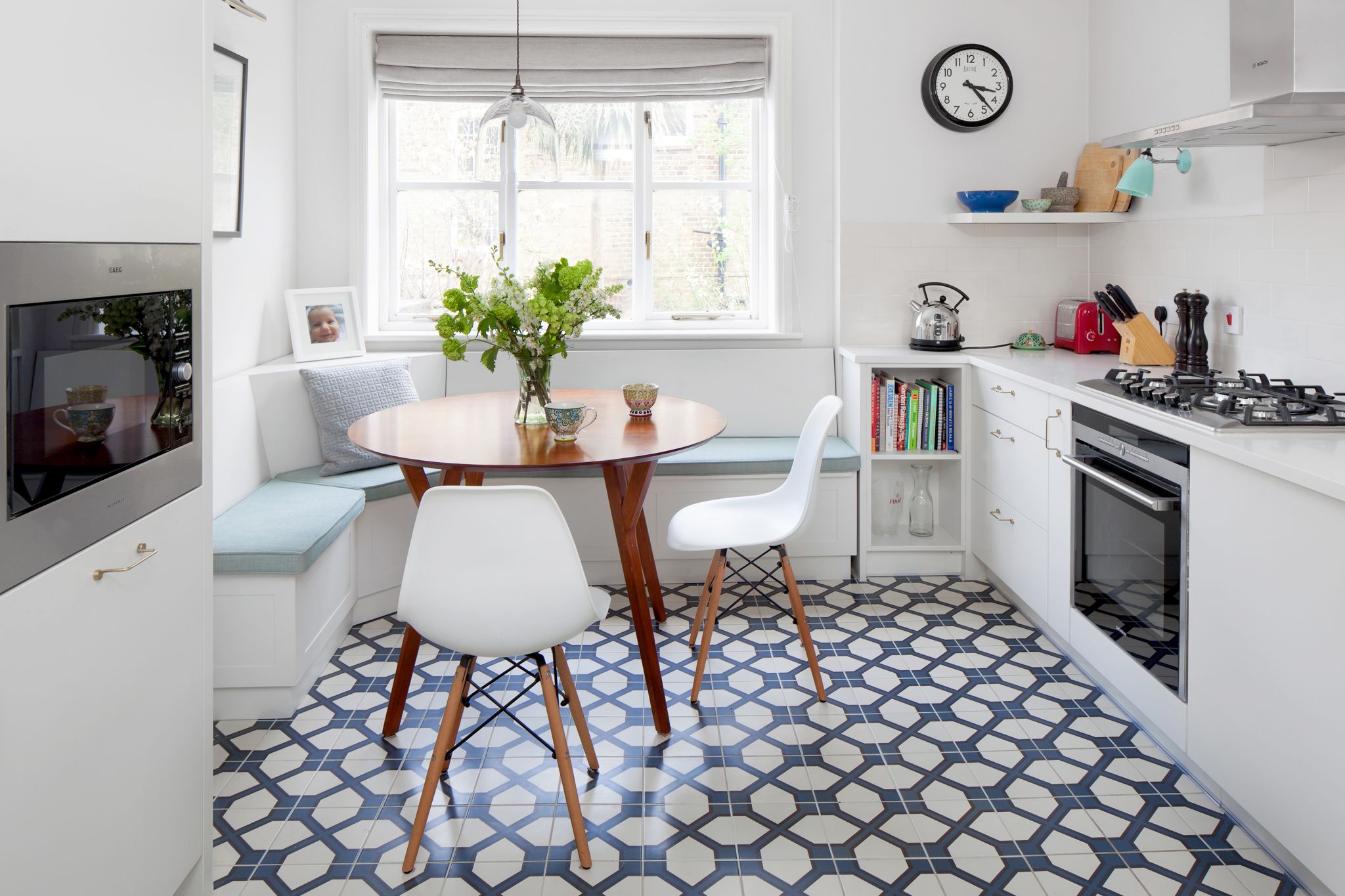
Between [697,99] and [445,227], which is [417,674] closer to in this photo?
[445,227]

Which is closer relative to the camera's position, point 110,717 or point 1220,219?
point 110,717

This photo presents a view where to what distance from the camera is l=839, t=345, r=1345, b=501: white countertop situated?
6.85 ft

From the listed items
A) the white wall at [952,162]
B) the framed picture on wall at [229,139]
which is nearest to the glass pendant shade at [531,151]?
the framed picture on wall at [229,139]

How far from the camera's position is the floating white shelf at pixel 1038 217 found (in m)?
4.28

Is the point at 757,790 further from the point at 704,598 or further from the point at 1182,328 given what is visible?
the point at 1182,328

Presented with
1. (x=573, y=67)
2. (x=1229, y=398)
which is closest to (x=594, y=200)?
(x=573, y=67)

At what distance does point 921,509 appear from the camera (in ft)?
14.8

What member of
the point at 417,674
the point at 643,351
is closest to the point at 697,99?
the point at 643,351

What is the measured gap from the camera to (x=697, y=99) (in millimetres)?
4719

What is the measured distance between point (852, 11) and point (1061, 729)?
3157 millimetres

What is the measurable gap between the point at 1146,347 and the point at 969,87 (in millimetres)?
1457

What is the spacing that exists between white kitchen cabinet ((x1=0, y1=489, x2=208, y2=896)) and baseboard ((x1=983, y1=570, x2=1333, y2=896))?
2.22m

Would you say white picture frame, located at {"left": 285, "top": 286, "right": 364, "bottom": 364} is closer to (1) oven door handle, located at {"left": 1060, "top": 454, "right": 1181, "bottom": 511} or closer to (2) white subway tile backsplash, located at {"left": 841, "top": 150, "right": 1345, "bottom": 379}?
(2) white subway tile backsplash, located at {"left": 841, "top": 150, "right": 1345, "bottom": 379}

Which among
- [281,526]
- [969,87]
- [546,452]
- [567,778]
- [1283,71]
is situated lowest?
[567,778]
